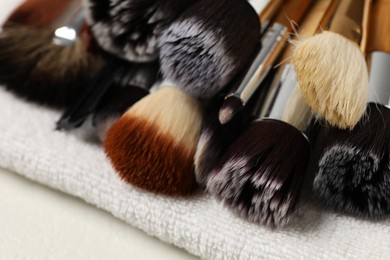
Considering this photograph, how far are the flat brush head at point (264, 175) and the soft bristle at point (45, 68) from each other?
0.70 ft

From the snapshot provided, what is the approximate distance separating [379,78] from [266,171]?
0.16m

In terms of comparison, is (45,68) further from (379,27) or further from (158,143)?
(379,27)

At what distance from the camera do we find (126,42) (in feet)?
2.17

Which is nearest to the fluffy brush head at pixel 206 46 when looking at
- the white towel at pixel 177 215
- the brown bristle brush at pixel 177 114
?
the brown bristle brush at pixel 177 114

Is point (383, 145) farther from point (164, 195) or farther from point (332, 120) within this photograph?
point (164, 195)

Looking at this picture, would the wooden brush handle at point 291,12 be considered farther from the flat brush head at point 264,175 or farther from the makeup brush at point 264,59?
the flat brush head at point 264,175

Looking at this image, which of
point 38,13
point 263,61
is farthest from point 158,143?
point 38,13

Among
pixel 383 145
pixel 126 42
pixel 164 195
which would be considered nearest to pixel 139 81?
pixel 126 42

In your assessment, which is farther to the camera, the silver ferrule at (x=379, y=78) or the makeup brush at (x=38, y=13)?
the makeup brush at (x=38, y=13)

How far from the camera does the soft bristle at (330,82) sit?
A: 0.55 meters

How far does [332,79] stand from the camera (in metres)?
0.55

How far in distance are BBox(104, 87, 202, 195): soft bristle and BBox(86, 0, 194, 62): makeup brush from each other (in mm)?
75

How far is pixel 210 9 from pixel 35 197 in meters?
0.27

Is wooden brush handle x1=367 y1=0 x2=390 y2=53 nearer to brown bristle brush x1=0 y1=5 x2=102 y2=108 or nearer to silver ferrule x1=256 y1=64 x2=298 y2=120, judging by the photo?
silver ferrule x1=256 y1=64 x2=298 y2=120
